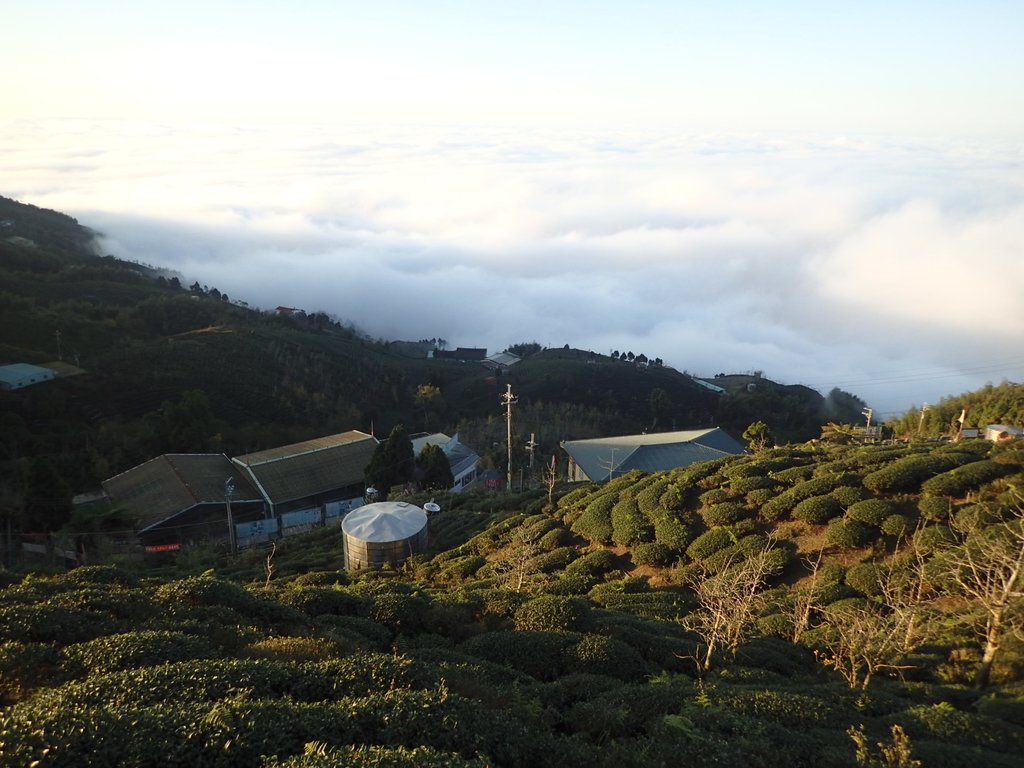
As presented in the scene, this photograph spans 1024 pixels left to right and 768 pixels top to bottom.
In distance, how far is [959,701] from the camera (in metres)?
10.5

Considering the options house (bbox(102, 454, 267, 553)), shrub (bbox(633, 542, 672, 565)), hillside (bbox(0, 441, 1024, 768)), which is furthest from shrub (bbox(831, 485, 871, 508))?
house (bbox(102, 454, 267, 553))

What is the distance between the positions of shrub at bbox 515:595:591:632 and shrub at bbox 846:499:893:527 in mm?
10061

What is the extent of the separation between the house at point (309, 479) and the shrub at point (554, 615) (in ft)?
101

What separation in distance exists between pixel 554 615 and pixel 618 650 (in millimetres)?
1735

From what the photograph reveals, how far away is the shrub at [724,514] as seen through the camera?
20625 millimetres

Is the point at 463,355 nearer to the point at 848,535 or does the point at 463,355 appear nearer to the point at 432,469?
the point at 432,469

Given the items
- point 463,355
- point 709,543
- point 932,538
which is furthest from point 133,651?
point 463,355

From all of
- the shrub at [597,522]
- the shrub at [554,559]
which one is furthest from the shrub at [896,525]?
the shrub at [554,559]

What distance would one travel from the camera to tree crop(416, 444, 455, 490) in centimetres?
4194

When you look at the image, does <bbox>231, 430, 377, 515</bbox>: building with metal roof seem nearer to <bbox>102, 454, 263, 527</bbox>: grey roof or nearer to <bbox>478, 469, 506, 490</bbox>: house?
<bbox>102, 454, 263, 527</bbox>: grey roof

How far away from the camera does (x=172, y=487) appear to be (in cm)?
3784

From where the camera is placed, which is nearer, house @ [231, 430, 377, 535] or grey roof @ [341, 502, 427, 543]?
grey roof @ [341, 502, 427, 543]

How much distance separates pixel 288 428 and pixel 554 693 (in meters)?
53.1

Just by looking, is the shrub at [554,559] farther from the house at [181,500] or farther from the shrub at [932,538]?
the house at [181,500]
